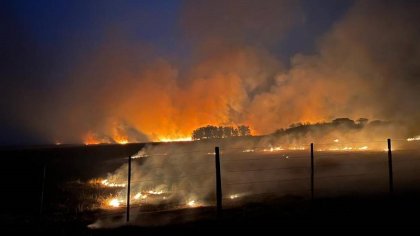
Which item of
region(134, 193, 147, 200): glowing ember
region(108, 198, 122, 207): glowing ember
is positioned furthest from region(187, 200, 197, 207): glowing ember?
region(108, 198, 122, 207): glowing ember

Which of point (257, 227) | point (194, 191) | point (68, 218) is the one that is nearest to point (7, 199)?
point (68, 218)

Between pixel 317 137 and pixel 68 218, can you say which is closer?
pixel 68 218

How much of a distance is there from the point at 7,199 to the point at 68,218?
1009 centimetres

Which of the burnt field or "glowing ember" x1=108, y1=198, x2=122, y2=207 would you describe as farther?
"glowing ember" x1=108, y1=198, x2=122, y2=207

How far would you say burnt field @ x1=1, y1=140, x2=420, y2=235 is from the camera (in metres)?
9.55

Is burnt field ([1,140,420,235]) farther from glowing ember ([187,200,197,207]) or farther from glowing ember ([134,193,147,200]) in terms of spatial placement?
glowing ember ([187,200,197,207])

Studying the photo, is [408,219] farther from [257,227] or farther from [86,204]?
[86,204]

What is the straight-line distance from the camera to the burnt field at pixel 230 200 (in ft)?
31.3

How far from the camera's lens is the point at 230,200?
14312 mm

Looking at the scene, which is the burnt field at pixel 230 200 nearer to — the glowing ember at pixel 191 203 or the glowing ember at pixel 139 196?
the glowing ember at pixel 139 196

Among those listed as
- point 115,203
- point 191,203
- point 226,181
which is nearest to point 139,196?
point 115,203

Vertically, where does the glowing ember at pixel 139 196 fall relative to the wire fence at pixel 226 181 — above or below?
below

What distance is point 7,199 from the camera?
20188mm

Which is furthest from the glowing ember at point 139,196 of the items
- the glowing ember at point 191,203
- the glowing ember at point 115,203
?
the glowing ember at point 191,203
